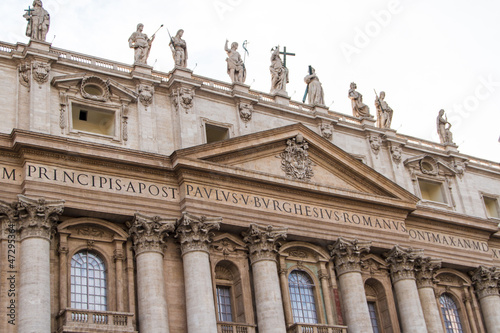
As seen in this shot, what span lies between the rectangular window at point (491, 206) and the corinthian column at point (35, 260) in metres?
25.6

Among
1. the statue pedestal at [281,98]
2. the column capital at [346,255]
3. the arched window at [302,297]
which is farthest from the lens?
the statue pedestal at [281,98]

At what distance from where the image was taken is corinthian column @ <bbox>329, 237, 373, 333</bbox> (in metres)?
33.2

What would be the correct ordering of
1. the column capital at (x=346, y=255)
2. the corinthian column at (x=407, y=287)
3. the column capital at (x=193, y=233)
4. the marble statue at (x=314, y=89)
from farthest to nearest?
the marble statue at (x=314, y=89)
the corinthian column at (x=407, y=287)
the column capital at (x=346, y=255)
the column capital at (x=193, y=233)

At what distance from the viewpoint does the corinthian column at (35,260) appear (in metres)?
26.4

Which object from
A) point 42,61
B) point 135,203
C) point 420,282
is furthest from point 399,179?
Result: point 42,61

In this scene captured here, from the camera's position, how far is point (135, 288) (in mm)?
30000

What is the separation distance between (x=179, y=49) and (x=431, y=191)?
16.0 meters

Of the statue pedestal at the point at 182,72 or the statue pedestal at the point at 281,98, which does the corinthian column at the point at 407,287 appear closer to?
the statue pedestal at the point at 281,98

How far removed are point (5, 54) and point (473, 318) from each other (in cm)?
2494

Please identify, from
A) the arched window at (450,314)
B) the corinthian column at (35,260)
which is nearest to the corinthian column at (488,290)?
the arched window at (450,314)

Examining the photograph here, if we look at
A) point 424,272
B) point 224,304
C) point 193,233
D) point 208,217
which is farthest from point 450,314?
point 193,233

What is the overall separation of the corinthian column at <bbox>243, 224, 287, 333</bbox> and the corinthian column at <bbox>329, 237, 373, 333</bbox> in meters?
3.10

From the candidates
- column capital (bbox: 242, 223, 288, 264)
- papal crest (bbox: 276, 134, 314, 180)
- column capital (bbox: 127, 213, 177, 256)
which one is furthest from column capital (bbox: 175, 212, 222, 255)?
papal crest (bbox: 276, 134, 314, 180)

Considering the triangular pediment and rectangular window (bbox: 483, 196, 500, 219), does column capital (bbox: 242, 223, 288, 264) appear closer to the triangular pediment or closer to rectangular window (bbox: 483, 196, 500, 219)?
the triangular pediment
